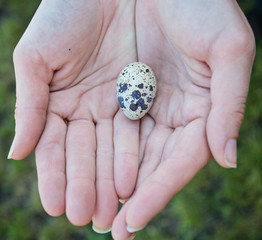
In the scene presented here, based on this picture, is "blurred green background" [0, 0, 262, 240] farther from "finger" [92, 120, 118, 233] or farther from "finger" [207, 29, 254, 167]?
"finger" [207, 29, 254, 167]

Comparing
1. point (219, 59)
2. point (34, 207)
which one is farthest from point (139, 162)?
point (34, 207)

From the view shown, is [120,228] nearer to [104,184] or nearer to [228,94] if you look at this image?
[104,184]

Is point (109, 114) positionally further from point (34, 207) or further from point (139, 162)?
point (34, 207)

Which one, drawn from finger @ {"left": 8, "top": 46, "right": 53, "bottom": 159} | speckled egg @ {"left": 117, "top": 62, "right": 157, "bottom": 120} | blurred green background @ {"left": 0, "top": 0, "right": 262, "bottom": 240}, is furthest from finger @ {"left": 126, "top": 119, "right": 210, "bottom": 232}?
blurred green background @ {"left": 0, "top": 0, "right": 262, "bottom": 240}

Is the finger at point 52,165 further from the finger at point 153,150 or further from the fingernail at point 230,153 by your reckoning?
the fingernail at point 230,153

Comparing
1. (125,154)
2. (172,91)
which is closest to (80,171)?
(125,154)

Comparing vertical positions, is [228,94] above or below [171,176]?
above

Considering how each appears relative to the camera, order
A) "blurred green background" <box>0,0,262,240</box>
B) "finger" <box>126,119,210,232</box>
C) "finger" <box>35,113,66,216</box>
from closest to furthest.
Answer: "finger" <box>126,119,210,232</box>
"finger" <box>35,113,66,216</box>
"blurred green background" <box>0,0,262,240</box>
